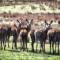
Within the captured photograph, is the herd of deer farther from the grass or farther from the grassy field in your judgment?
the grass

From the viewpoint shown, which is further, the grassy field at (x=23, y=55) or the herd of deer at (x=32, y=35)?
the herd of deer at (x=32, y=35)

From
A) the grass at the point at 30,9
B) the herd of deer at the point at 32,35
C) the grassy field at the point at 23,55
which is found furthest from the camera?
the grass at the point at 30,9

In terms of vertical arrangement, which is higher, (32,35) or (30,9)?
(32,35)

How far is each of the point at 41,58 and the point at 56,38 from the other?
3.58 m

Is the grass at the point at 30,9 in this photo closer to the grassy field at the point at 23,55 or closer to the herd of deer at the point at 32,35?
the herd of deer at the point at 32,35

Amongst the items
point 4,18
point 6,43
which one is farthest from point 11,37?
point 4,18

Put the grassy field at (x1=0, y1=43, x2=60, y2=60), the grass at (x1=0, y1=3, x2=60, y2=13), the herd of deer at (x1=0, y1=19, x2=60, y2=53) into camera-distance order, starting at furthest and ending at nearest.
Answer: the grass at (x1=0, y1=3, x2=60, y2=13), the herd of deer at (x1=0, y1=19, x2=60, y2=53), the grassy field at (x1=0, y1=43, x2=60, y2=60)

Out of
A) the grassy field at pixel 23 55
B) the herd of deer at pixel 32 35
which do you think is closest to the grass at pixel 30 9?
the herd of deer at pixel 32 35

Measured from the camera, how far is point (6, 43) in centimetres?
3331

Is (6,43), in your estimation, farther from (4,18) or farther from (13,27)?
(4,18)

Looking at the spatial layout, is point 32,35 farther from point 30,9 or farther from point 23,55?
point 30,9

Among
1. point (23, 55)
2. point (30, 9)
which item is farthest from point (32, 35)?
point (30, 9)

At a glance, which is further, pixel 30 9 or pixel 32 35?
pixel 30 9

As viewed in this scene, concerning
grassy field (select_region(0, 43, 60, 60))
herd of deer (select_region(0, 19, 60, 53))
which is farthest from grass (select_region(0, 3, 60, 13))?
grassy field (select_region(0, 43, 60, 60))
